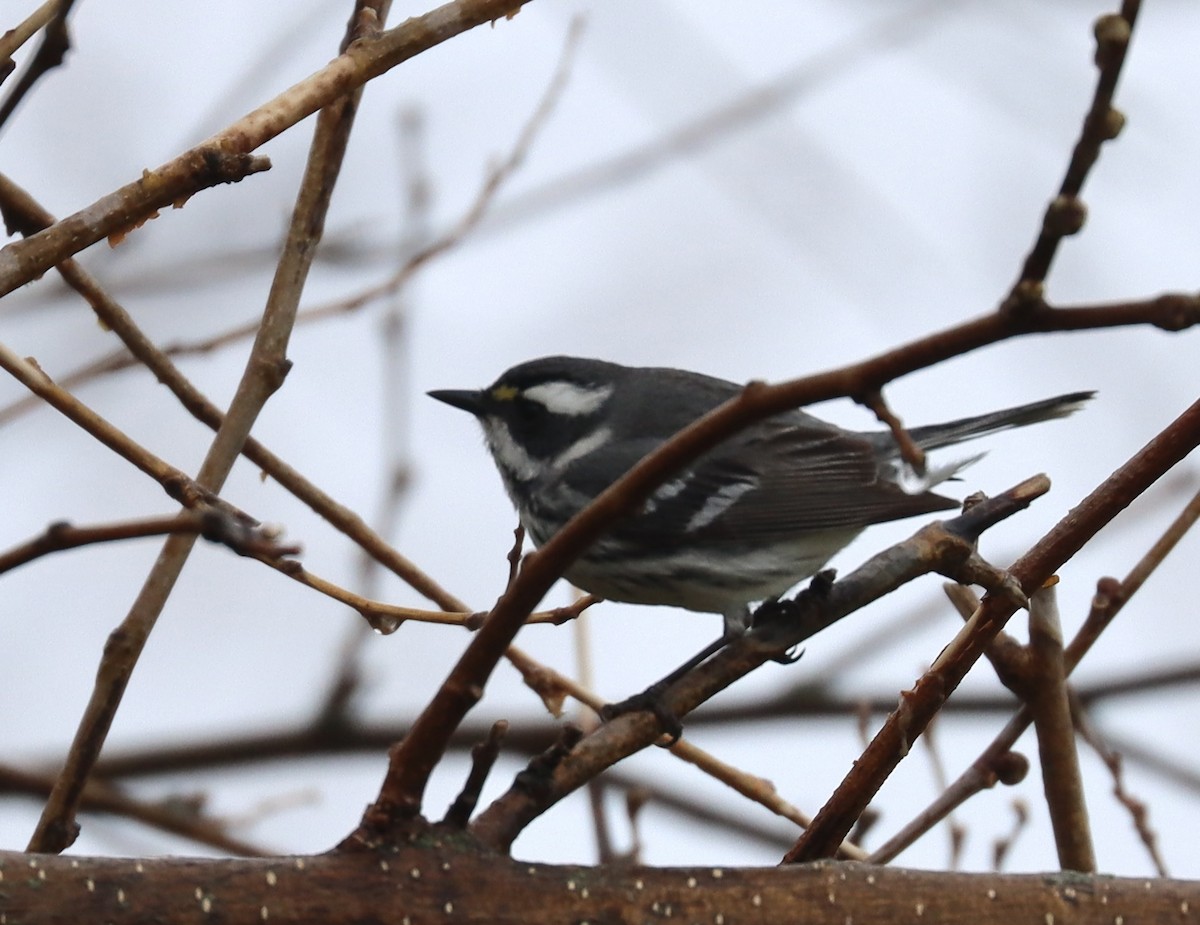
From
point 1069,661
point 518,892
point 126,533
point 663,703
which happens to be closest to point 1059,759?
point 1069,661

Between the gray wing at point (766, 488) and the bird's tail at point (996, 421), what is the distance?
171mm

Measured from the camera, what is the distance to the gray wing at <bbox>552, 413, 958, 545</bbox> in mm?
4012

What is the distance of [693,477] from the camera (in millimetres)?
4238

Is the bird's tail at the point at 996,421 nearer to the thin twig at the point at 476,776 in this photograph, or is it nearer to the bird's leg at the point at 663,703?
the bird's leg at the point at 663,703

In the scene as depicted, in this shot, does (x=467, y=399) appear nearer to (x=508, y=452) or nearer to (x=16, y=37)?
(x=508, y=452)

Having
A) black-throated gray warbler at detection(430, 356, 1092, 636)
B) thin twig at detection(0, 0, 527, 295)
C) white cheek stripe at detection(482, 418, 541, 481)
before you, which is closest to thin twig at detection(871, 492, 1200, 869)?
black-throated gray warbler at detection(430, 356, 1092, 636)

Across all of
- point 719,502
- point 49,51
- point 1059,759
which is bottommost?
point 1059,759

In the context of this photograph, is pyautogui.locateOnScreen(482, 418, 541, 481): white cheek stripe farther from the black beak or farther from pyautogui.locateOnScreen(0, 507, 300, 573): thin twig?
pyautogui.locateOnScreen(0, 507, 300, 573): thin twig

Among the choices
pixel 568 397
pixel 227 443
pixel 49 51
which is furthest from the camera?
pixel 568 397

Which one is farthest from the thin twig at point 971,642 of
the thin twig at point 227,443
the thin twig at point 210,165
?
the thin twig at point 210,165

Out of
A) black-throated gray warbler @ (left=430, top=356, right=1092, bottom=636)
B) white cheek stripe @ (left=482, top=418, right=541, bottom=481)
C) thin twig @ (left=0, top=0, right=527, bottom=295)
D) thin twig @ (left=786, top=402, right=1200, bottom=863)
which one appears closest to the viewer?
thin twig @ (left=0, top=0, right=527, bottom=295)

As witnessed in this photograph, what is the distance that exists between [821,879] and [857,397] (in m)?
0.95

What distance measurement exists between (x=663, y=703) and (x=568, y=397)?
1951mm

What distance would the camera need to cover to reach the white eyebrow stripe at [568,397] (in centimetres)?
443
